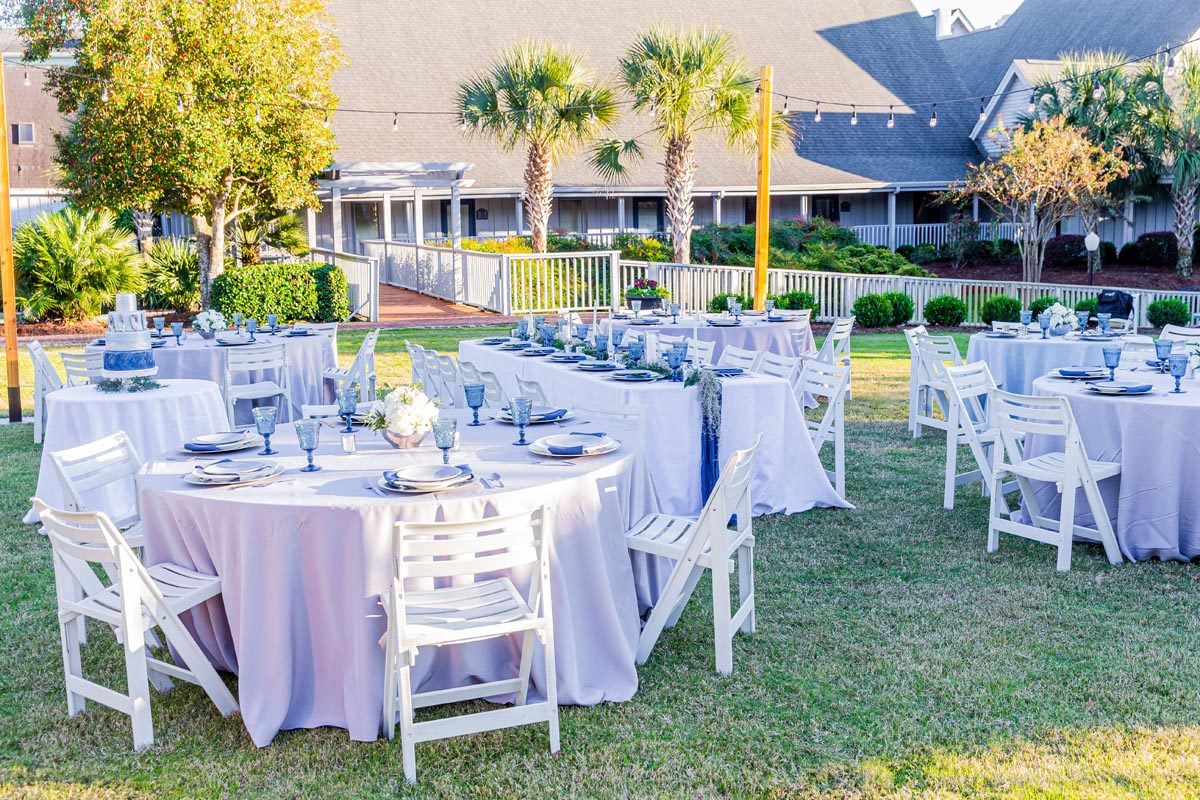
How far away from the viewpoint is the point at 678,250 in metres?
24.6

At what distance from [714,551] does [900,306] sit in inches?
668

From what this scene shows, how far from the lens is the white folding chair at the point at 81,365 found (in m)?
10.4

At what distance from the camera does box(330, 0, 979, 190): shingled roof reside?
3017 centimetres

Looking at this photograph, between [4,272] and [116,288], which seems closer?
[4,272]

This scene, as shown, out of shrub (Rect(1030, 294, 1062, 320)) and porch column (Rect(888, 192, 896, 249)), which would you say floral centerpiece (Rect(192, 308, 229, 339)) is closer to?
shrub (Rect(1030, 294, 1062, 320))

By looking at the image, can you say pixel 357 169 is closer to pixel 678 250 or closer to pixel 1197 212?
pixel 678 250

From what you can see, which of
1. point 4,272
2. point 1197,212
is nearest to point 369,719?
point 4,272

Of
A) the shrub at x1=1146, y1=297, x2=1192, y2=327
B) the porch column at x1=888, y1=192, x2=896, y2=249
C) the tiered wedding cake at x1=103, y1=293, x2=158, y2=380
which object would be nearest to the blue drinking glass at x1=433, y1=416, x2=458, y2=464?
the tiered wedding cake at x1=103, y1=293, x2=158, y2=380

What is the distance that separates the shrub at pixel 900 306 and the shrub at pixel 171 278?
1379cm

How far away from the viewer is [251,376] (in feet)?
39.9

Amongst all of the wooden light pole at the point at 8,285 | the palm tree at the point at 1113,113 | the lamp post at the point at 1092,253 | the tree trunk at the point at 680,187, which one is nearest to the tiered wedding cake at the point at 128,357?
the wooden light pole at the point at 8,285

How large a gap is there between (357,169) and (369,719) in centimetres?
2049

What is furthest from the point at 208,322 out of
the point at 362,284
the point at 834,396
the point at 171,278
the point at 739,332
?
the point at 171,278

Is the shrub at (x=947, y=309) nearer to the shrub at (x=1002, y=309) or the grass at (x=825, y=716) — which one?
the shrub at (x=1002, y=309)
